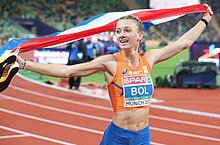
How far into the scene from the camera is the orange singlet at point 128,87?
353cm

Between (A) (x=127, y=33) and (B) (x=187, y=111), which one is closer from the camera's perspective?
(A) (x=127, y=33)

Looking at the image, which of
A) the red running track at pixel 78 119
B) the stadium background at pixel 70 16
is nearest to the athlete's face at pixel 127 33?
the red running track at pixel 78 119

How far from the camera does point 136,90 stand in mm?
3572

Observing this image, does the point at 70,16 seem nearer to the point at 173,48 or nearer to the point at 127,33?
the point at 173,48

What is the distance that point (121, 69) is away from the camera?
139 inches

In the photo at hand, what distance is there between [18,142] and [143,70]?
157 inches

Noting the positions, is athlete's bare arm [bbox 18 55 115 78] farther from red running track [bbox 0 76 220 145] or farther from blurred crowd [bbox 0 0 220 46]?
blurred crowd [bbox 0 0 220 46]

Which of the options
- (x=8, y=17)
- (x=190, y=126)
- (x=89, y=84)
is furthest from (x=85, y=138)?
(x=8, y=17)

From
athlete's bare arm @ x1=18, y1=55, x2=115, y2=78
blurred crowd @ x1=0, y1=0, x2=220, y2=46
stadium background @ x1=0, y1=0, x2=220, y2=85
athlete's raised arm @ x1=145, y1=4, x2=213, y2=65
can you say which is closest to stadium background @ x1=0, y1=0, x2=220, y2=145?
athlete's bare arm @ x1=18, y1=55, x2=115, y2=78

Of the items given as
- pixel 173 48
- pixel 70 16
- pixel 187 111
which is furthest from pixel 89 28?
pixel 70 16

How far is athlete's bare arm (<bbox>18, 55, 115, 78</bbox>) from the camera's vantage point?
11.1ft

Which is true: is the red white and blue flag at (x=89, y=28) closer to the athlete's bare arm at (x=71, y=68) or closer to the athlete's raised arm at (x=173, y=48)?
the athlete's bare arm at (x=71, y=68)

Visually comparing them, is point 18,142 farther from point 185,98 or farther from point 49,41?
point 185,98

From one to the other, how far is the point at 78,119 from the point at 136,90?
18.4 feet
